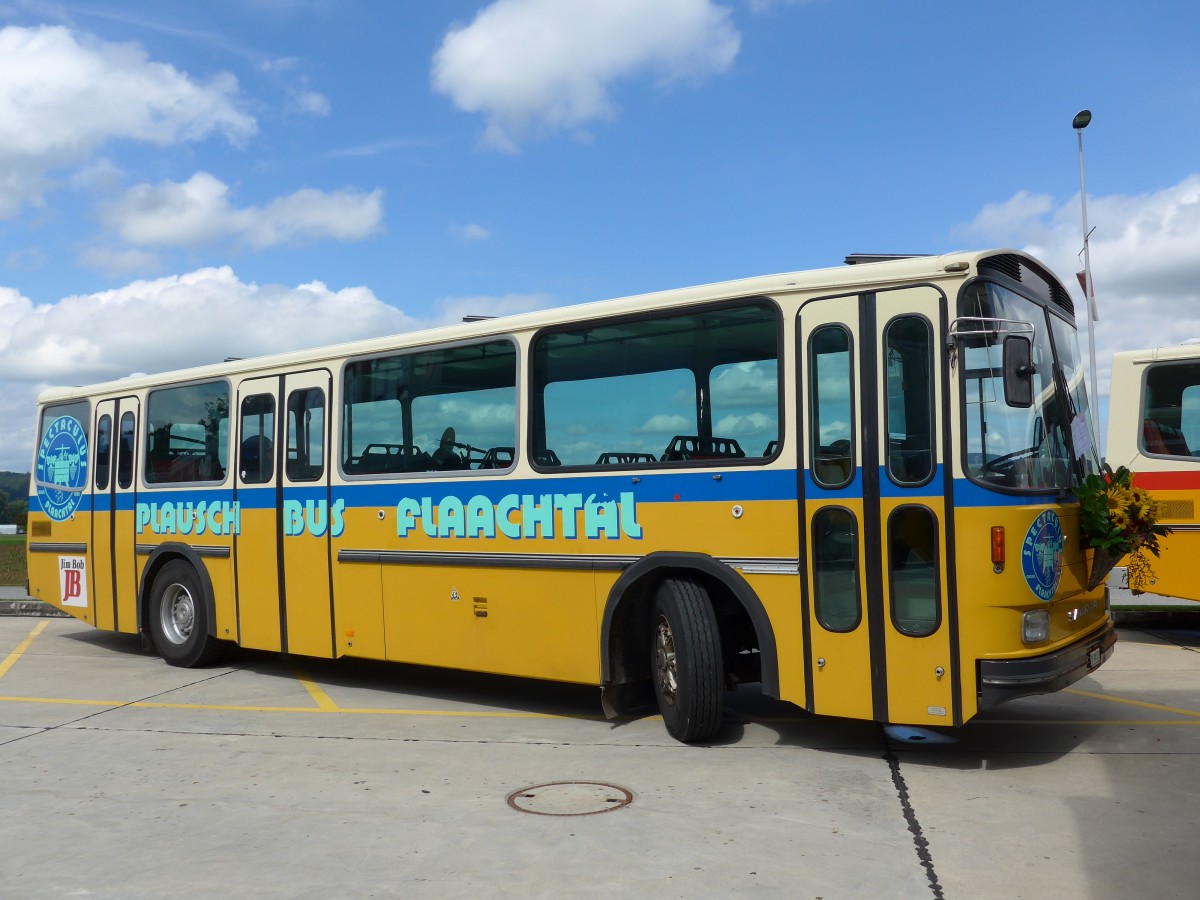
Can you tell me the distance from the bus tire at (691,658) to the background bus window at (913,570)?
1.21m

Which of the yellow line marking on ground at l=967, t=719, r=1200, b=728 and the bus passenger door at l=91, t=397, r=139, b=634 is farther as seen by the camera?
the bus passenger door at l=91, t=397, r=139, b=634

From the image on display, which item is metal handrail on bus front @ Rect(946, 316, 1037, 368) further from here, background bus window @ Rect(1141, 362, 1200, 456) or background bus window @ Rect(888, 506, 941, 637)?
background bus window @ Rect(1141, 362, 1200, 456)

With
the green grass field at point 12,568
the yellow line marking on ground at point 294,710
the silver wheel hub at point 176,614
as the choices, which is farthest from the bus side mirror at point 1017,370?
the green grass field at point 12,568

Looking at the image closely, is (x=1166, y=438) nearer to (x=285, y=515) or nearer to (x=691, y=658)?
(x=691, y=658)

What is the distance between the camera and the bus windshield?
636cm

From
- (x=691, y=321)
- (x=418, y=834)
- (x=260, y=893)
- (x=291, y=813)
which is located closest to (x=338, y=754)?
(x=291, y=813)

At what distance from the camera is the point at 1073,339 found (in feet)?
25.2

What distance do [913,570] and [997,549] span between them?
0.46 metres

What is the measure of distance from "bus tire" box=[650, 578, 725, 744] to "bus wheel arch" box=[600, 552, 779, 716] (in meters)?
0.10

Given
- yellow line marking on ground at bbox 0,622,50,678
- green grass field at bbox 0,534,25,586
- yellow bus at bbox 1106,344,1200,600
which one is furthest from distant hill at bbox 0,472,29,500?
yellow bus at bbox 1106,344,1200,600

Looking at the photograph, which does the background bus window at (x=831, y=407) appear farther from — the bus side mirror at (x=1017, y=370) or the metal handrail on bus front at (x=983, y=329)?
the bus side mirror at (x=1017, y=370)

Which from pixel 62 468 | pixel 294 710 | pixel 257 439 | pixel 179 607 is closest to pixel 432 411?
pixel 257 439

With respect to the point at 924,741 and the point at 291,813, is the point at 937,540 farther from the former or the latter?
the point at 291,813

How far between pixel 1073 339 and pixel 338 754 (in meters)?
5.46
